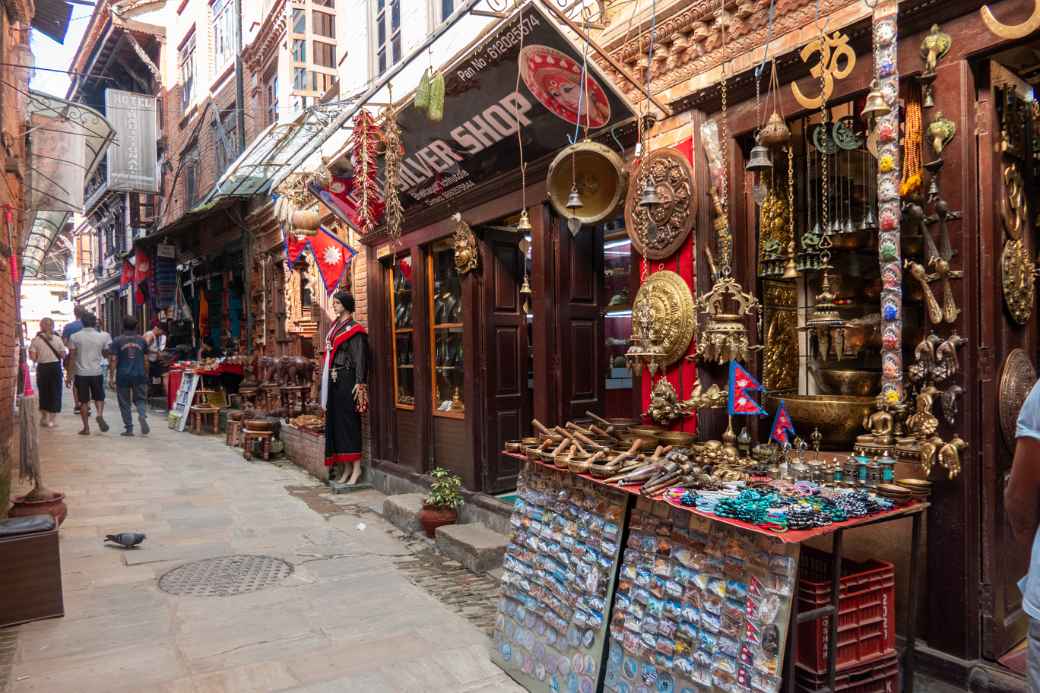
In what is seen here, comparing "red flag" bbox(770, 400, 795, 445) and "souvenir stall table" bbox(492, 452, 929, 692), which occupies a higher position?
"red flag" bbox(770, 400, 795, 445)

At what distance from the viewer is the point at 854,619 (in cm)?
316

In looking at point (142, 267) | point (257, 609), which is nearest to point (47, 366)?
point (142, 267)

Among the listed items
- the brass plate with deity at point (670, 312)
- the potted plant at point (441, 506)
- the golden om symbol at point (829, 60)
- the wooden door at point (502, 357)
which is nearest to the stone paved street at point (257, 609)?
the potted plant at point (441, 506)

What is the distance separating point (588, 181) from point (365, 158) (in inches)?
129

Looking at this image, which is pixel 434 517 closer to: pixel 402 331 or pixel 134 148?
pixel 402 331

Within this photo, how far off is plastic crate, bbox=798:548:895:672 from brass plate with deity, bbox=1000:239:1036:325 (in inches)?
58.5

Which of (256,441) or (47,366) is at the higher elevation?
(47,366)

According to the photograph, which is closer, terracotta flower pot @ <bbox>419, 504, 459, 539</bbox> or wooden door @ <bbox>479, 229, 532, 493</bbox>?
terracotta flower pot @ <bbox>419, 504, 459, 539</bbox>

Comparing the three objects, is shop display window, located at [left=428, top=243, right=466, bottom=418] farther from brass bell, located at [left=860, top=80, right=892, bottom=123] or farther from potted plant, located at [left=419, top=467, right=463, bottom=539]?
brass bell, located at [left=860, top=80, right=892, bottom=123]

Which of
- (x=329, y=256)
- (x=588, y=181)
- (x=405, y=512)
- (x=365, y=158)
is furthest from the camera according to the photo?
(x=329, y=256)

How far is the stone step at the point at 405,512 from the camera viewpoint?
7191 mm

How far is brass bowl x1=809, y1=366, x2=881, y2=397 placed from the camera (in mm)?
4203

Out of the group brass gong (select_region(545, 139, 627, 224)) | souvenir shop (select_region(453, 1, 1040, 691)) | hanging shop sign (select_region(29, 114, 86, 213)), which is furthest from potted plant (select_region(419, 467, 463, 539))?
hanging shop sign (select_region(29, 114, 86, 213))

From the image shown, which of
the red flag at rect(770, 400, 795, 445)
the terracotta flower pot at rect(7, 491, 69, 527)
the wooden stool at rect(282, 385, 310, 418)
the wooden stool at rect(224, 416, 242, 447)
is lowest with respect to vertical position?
the wooden stool at rect(224, 416, 242, 447)
